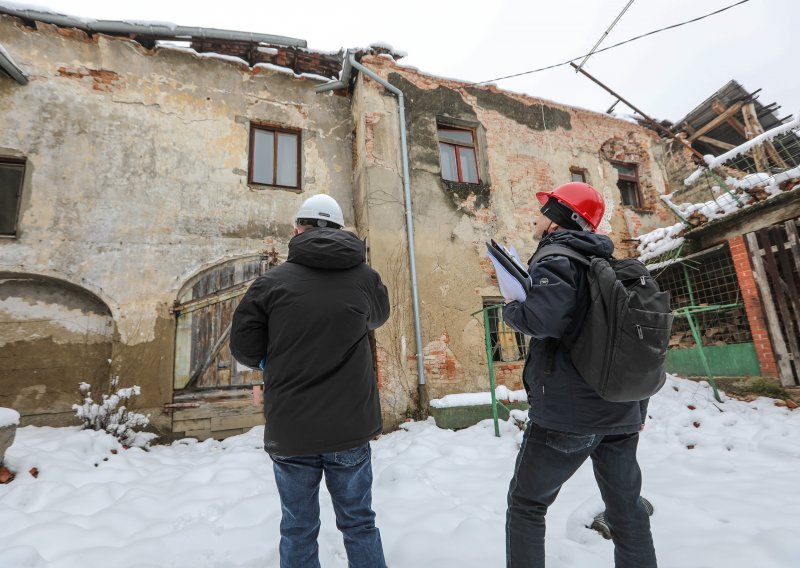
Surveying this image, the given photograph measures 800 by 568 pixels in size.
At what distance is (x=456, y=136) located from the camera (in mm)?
8188

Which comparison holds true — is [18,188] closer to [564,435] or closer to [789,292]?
[564,435]

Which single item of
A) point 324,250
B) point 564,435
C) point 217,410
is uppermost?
point 324,250

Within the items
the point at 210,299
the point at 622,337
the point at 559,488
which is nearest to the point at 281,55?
the point at 210,299

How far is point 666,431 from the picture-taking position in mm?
4566

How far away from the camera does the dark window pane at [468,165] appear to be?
26.4 ft

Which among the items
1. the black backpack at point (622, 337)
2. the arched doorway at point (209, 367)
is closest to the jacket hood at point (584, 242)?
the black backpack at point (622, 337)

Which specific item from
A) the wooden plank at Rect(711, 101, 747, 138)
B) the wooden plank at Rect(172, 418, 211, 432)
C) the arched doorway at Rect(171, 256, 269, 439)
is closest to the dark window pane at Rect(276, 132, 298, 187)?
the arched doorway at Rect(171, 256, 269, 439)

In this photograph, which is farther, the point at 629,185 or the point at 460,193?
the point at 629,185

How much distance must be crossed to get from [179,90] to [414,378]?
621 cm

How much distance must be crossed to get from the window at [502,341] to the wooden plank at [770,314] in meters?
3.59

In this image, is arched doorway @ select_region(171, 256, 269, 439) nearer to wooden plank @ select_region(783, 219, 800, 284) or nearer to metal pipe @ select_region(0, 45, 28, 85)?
metal pipe @ select_region(0, 45, 28, 85)

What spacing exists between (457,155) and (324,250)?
6.89 m

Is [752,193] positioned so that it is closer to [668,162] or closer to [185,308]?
[668,162]

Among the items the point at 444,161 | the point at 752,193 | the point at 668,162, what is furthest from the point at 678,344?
the point at 444,161
